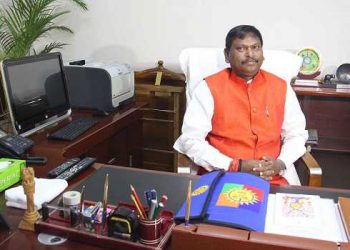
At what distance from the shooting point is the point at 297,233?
93 cm

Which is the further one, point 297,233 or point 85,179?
point 85,179

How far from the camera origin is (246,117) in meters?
1.85

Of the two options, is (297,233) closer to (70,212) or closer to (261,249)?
(261,249)

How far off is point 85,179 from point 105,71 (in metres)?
1.10

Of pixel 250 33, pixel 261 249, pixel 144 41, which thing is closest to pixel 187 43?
pixel 144 41

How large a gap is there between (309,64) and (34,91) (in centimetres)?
166

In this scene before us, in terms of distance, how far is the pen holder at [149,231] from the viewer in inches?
35.9

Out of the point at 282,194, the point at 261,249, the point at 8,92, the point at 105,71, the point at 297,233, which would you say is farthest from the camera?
the point at 105,71

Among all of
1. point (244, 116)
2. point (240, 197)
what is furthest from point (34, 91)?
point (240, 197)

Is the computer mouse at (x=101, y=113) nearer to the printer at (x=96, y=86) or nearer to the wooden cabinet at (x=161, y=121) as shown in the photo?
the printer at (x=96, y=86)

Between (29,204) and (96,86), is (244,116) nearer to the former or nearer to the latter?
(96,86)

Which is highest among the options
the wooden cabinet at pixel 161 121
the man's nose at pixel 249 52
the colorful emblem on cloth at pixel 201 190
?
the man's nose at pixel 249 52

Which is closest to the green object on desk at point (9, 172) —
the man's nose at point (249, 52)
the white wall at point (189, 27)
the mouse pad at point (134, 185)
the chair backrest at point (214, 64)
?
the mouse pad at point (134, 185)

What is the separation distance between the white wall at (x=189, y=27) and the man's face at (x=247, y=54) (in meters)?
0.85
